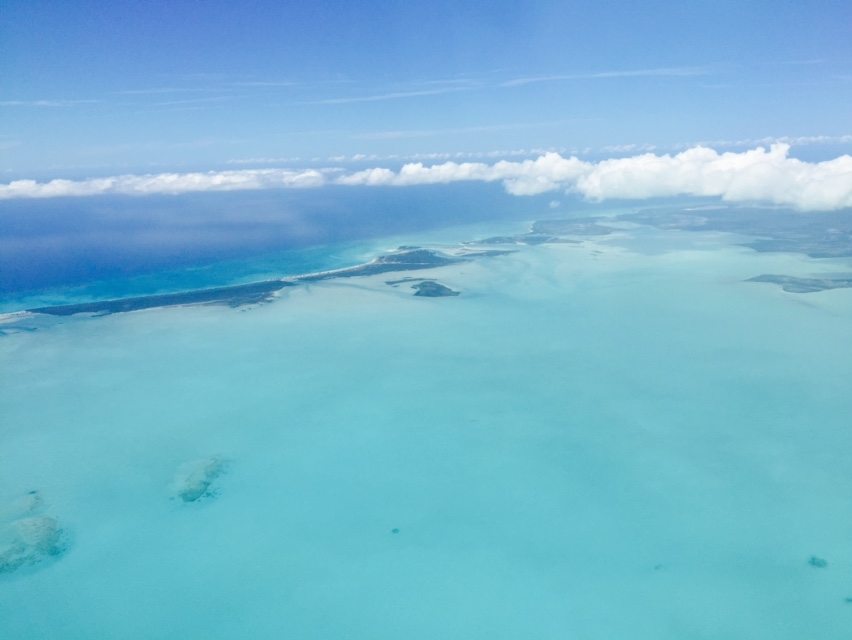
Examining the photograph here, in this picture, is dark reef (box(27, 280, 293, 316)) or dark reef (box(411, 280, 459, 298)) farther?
dark reef (box(411, 280, 459, 298))

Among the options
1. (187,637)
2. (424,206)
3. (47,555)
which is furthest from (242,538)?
(424,206)

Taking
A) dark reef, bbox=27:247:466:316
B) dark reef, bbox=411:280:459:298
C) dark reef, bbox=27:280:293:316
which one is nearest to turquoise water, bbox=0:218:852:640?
dark reef, bbox=27:280:293:316

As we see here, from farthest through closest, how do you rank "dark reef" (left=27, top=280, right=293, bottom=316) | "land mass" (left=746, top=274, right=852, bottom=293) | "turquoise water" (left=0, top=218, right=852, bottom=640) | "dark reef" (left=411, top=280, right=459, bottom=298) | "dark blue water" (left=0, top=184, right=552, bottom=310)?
"dark blue water" (left=0, top=184, right=552, bottom=310) < "dark reef" (left=411, top=280, right=459, bottom=298) < "land mass" (left=746, top=274, right=852, bottom=293) < "dark reef" (left=27, top=280, right=293, bottom=316) < "turquoise water" (left=0, top=218, right=852, bottom=640)

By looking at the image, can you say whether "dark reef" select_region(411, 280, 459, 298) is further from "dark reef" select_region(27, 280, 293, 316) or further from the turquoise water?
"dark reef" select_region(27, 280, 293, 316)

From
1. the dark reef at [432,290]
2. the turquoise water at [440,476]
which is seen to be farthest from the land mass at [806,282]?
the dark reef at [432,290]

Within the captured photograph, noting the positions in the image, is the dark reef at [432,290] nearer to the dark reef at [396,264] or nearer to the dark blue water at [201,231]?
the dark reef at [396,264]

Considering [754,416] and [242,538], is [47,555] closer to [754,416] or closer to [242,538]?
[242,538]

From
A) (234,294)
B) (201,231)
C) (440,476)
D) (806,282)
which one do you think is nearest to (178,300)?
(234,294)

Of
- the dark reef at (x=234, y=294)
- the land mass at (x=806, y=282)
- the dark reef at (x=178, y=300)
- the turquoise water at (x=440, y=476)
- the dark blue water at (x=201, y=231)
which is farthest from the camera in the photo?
the dark blue water at (x=201, y=231)

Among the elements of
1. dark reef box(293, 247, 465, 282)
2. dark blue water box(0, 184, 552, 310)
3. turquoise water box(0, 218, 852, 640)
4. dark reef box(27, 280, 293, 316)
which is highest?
dark blue water box(0, 184, 552, 310)
